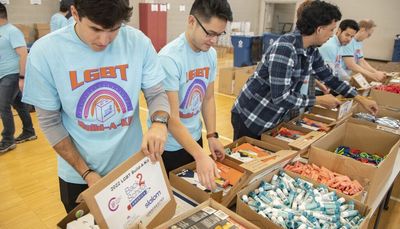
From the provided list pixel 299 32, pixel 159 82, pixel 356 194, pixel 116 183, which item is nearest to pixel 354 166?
pixel 356 194

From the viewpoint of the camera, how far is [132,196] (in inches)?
38.7

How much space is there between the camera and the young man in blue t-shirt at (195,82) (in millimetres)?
1299

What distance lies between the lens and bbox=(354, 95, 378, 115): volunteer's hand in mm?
2367

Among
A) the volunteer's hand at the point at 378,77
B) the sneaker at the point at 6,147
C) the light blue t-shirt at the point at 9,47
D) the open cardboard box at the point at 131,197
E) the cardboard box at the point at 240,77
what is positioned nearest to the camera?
the open cardboard box at the point at 131,197

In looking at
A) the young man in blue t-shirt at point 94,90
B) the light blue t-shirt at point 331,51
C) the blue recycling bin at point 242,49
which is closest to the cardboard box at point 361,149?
the young man in blue t-shirt at point 94,90

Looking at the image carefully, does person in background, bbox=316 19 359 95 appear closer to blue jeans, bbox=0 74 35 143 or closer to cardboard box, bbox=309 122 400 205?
cardboard box, bbox=309 122 400 205

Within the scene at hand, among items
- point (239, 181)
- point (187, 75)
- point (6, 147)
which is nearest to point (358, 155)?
point (239, 181)

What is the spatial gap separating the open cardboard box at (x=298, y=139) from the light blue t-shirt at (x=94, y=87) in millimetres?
824

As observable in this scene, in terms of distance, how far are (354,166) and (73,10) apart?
4.57 ft

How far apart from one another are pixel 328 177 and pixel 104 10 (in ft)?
4.14

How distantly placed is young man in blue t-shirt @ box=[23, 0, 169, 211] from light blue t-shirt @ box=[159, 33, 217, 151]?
0.20 m

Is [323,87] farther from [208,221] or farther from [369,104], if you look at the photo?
[208,221]

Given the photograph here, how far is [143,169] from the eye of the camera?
40.3 inches

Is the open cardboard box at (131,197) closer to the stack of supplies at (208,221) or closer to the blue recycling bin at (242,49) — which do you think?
the stack of supplies at (208,221)
